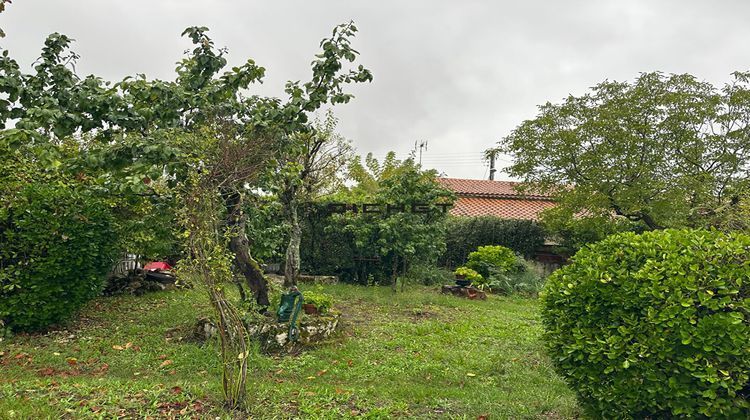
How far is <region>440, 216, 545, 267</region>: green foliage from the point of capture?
537 inches

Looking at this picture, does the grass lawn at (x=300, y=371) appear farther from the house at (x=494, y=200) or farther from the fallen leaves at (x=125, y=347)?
the house at (x=494, y=200)

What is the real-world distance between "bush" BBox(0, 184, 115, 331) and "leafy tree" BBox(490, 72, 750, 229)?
10.6 metres

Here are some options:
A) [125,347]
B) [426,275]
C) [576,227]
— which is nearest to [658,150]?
[576,227]

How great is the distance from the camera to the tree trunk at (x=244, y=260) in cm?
498

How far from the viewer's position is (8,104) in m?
4.06

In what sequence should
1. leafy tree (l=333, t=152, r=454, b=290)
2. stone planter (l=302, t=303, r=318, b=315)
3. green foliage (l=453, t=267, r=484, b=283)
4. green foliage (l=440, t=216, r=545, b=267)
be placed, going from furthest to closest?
green foliage (l=440, t=216, r=545, b=267)
green foliage (l=453, t=267, r=484, b=283)
leafy tree (l=333, t=152, r=454, b=290)
stone planter (l=302, t=303, r=318, b=315)

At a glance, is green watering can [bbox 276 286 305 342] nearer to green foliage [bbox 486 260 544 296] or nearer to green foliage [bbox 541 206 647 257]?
green foliage [bbox 486 260 544 296]

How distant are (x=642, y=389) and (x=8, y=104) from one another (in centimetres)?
541

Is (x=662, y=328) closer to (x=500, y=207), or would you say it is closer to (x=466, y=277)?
(x=466, y=277)

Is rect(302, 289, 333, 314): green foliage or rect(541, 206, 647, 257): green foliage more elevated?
rect(541, 206, 647, 257): green foliage

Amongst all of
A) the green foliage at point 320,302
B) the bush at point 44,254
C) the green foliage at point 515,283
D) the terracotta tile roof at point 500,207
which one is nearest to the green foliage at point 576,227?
the green foliage at point 515,283

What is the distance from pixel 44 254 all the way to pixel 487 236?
1109cm

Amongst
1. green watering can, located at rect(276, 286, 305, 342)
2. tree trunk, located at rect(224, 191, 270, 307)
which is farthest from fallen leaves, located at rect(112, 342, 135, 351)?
green watering can, located at rect(276, 286, 305, 342)

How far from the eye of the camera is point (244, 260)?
5.27 metres
